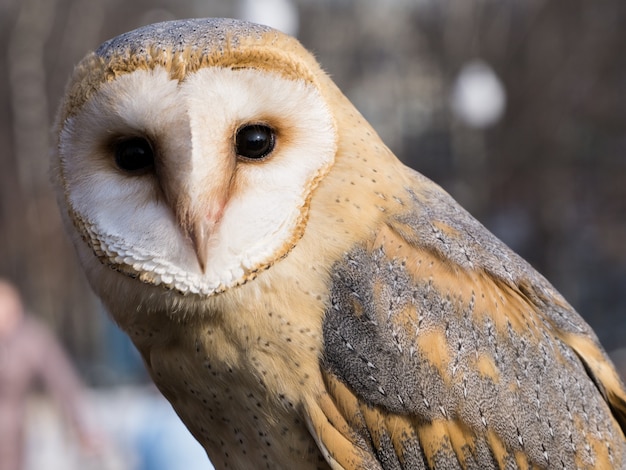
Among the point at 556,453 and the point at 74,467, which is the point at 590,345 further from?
the point at 74,467

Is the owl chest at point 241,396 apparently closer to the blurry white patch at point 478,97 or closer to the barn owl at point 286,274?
the barn owl at point 286,274

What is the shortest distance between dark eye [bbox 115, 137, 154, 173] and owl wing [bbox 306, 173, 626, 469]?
0.39 m

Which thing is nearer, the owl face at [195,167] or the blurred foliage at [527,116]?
the owl face at [195,167]

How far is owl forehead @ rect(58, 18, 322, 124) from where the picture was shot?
126cm

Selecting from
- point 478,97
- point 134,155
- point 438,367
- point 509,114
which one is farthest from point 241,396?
point 509,114

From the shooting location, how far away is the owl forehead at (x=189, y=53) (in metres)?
1.26

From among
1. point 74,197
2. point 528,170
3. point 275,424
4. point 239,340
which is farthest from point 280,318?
point 528,170

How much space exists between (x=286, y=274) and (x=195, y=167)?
264 mm

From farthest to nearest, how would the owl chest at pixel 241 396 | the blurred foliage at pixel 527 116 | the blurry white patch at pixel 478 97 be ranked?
the blurred foliage at pixel 527 116 < the blurry white patch at pixel 478 97 < the owl chest at pixel 241 396

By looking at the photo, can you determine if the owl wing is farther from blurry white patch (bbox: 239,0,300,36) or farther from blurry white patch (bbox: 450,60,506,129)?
blurry white patch (bbox: 450,60,506,129)

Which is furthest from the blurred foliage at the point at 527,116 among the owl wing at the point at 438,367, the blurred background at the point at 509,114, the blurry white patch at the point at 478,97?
the owl wing at the point at 438,367

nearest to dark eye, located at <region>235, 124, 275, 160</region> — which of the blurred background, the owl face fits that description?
the owl face

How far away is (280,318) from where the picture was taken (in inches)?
53.0

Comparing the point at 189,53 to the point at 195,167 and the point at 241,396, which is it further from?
the point at 241,396
